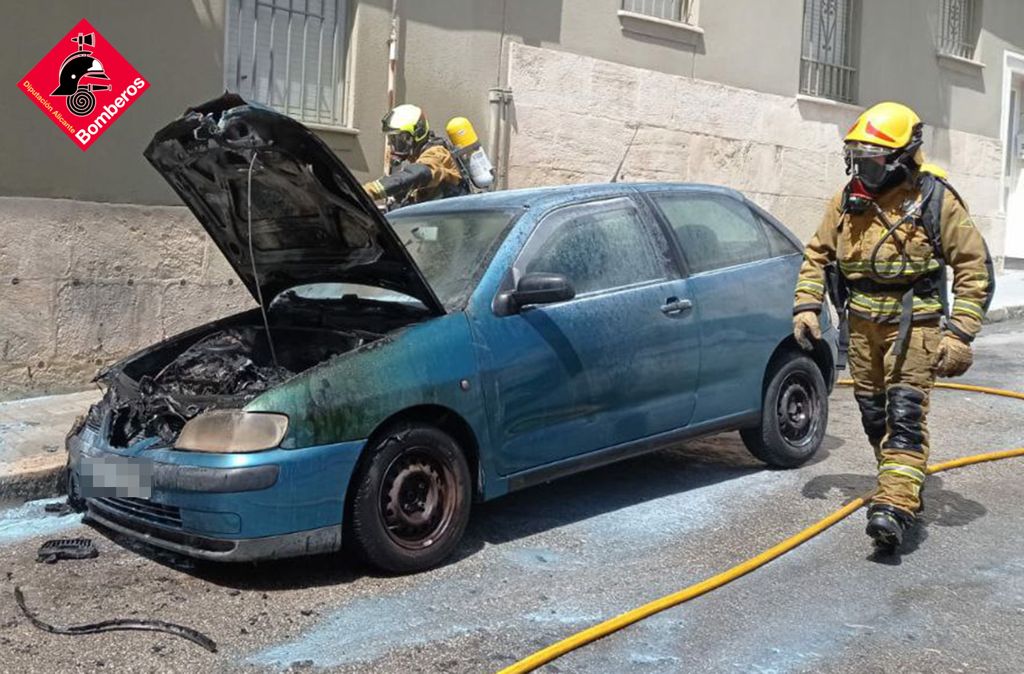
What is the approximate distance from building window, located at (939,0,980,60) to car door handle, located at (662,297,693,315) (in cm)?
1156

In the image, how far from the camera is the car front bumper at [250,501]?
3855 mm

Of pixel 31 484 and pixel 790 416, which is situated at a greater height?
pixel 790 416

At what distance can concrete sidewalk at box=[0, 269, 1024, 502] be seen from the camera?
5.47m

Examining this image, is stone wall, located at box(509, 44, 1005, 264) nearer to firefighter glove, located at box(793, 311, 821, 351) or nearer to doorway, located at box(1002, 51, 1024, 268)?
doorway, located at box(1002, 51, 1024, 268)

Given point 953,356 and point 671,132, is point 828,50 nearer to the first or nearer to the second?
point 671,132

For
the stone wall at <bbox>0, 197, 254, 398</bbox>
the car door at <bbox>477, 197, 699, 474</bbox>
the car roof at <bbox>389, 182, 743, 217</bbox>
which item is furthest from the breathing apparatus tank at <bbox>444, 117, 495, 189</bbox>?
the car door at <bbox>477, 197, 699, 474</bbox>

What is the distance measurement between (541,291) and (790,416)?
2.09 m

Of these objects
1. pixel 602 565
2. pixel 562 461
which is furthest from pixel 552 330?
pixel 602 565

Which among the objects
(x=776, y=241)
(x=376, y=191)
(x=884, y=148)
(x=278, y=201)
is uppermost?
(x=884, y=148)

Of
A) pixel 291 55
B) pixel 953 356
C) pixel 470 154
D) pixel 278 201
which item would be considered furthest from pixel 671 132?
pixel 278 201

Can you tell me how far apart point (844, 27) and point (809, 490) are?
9.84 m

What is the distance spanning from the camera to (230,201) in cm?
480

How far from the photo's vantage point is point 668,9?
11.5 m

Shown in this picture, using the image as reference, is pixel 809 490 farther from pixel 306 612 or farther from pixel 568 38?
pixel 568 38
